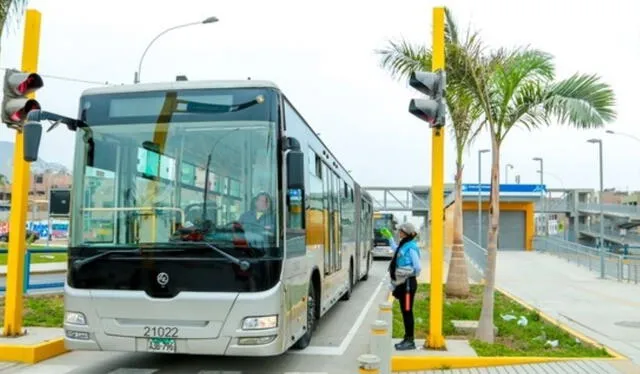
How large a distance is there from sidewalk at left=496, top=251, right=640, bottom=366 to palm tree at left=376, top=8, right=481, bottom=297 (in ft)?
6.71

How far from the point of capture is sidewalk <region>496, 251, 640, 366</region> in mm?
10961

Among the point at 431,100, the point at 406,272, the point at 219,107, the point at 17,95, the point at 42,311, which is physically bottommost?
the point at 42,311

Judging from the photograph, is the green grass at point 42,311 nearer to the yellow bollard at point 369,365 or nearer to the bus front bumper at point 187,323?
the bus front bumper at point 187,323

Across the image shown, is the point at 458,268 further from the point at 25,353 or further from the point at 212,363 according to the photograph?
the point at 25,353

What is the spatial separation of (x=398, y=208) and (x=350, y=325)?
55.5 metres

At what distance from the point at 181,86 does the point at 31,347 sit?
395 centimetres

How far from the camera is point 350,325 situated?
11820 millimetres

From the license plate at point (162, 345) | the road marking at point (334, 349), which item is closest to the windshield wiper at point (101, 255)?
the license plate at point (162, 345)

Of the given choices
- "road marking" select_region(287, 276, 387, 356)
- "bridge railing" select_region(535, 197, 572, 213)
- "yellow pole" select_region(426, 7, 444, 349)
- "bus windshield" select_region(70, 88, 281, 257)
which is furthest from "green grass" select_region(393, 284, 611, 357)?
"bridge railing" select_region(535, 197, 572, 213)

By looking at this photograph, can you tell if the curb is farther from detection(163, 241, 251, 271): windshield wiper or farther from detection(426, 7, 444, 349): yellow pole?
detection(426, 7, 444, 349): yellow pole

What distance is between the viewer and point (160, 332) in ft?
22.0

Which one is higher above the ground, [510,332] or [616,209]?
[616,209]

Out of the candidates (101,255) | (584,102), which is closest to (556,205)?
(584,102)

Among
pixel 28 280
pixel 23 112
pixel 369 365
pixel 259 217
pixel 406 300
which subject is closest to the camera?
pixel 369 365
